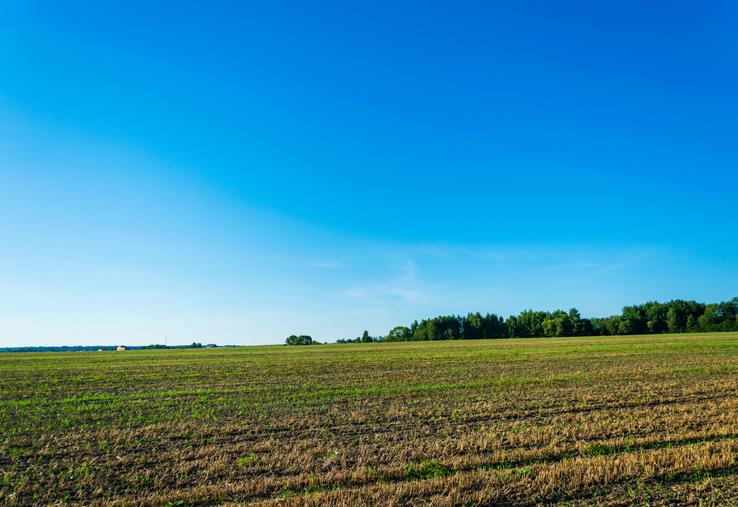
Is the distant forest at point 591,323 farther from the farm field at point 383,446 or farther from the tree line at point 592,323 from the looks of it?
the farm field at point 383,446

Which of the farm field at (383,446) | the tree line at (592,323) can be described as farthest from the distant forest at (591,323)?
the farm field at (383,446)

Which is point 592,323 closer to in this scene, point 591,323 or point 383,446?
point 591,323

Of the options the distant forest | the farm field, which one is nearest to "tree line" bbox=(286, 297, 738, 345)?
the distant forest

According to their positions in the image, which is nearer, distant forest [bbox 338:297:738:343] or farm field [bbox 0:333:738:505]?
farm field [bbox 0:333:738:505]

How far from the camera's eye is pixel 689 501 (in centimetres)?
749

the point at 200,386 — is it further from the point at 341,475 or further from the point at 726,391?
the point at 726,391

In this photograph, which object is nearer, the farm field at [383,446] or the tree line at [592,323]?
the farm field at [383,446]

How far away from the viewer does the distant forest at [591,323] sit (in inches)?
5384

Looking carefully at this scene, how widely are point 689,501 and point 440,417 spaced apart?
7.68 m

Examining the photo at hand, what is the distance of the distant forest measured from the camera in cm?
13675

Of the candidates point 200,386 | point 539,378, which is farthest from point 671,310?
point 200,386

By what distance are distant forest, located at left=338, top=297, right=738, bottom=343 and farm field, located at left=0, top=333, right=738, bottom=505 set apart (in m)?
135

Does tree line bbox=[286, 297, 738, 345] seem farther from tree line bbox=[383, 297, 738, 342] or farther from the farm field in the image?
the farm field

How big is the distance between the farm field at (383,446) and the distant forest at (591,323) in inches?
5334
